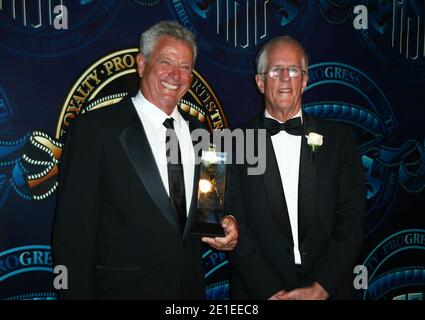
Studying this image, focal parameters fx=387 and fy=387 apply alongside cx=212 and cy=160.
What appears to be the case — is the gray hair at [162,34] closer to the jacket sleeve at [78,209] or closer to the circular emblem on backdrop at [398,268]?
the jacket sleeve at [78,209]

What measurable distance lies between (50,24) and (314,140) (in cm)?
203

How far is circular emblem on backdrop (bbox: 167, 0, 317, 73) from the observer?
10.5 ft

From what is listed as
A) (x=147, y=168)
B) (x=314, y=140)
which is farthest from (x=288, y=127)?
(x=147, y=168)

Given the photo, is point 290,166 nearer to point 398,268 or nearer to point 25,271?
point 25,271

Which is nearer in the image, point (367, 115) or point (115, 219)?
point (115, 219)

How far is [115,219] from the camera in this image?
2.16 m

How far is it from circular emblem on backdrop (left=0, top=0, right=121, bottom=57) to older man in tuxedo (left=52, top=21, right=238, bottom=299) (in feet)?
2.67

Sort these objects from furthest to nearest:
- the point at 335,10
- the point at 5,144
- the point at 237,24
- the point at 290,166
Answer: the point at 335,10, the point at 237,24, the point at 5,144, the point at 290,166

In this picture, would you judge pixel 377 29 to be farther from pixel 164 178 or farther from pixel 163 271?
pixel 163 271

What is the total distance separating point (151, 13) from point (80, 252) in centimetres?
194

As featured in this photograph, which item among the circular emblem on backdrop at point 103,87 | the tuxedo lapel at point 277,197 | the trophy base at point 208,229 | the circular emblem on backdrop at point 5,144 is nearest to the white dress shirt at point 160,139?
the trophy base at point 208,229

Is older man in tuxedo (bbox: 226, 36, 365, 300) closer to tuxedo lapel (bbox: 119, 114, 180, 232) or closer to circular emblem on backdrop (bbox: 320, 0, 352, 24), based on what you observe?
tuxedo lapel (bbox: 119, 114, 180, 232)

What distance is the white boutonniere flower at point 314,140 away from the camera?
2447 mm

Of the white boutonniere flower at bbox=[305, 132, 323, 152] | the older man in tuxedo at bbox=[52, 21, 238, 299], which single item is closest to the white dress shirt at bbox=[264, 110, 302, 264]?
the white boutonniere flower at bbox=[305, 132, 323, 152]
